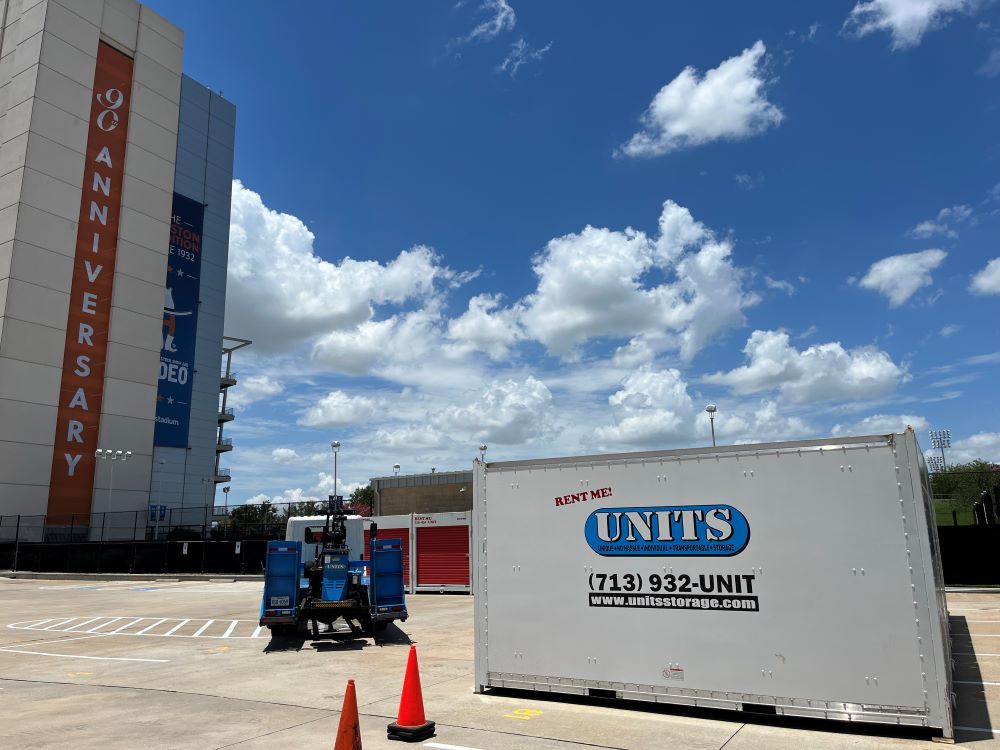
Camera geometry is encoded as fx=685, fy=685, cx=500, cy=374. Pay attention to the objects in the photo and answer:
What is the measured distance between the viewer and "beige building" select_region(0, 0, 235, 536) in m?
47.5

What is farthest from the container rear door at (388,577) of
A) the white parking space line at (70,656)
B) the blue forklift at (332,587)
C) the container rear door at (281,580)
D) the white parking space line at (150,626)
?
the white parking space line at (70,656)

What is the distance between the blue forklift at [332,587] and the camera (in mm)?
14008

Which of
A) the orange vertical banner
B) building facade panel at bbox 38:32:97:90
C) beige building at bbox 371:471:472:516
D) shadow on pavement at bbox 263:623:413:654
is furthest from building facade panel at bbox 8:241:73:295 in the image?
shadow on pavement at bbox 263:623:413:654

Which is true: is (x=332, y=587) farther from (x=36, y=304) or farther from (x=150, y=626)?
(x=36, y=304)

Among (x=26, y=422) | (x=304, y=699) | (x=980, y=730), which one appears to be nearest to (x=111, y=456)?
(x=26, y=422)

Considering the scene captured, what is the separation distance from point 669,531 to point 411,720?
349 cm

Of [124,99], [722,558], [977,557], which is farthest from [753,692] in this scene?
[124,99]

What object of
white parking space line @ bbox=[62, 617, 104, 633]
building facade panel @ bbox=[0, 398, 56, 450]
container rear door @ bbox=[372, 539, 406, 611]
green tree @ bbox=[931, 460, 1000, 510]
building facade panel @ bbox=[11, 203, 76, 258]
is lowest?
Answer: white parking space line @ bbox=[62, 617, 104, 633]

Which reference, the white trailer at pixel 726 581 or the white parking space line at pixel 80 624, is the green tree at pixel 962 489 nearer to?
the white trailer at pixel 726 581

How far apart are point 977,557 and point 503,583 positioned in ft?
74.7

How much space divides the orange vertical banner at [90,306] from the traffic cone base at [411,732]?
49973 millimetres

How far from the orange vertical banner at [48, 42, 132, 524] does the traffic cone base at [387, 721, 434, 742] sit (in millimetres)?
49973

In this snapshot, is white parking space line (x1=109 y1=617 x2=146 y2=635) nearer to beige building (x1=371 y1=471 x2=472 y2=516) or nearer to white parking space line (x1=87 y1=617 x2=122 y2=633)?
white parking space line (x1=87 y1=617 x2=122 y2=633)

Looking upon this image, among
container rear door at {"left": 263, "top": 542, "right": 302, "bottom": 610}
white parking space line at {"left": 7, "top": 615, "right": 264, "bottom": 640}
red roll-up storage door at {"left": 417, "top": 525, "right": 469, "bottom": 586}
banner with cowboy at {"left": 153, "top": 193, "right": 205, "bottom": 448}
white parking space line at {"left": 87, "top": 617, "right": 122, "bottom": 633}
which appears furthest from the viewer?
banner with cowboy at {"left": 153, "top": 193, "right": 205, "bottom": 448}
